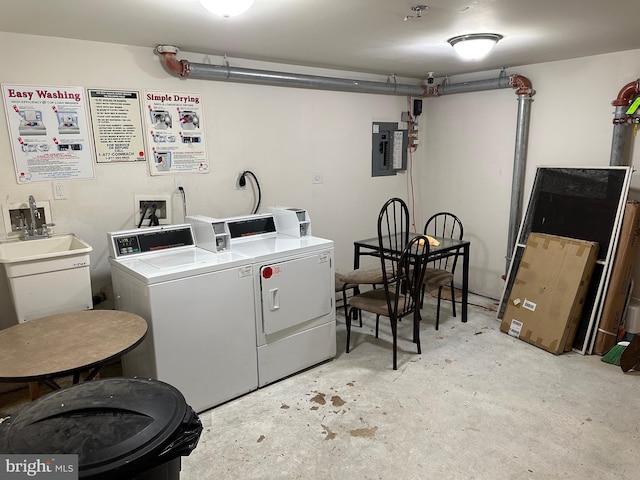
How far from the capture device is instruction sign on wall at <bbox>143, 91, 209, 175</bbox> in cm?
306

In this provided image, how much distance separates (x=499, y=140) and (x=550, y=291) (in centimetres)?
160

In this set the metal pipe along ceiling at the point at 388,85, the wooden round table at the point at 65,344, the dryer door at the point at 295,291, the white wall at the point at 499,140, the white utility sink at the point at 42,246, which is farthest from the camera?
the white wall at the point at 499,140

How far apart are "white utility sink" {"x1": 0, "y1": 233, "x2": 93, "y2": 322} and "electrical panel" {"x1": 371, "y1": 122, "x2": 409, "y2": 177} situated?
2.91 metres

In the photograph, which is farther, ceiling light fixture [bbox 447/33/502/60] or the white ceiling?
ceiling light fixture [bbox 447/33/502/60]

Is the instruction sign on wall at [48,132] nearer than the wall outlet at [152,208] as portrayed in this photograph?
Yes

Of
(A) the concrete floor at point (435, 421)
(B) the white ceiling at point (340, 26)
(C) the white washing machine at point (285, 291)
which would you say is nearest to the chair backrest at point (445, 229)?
(A) the concrete floor at point (435, 421)

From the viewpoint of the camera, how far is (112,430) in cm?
116

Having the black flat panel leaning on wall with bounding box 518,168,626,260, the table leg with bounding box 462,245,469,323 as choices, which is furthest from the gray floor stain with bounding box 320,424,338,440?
the black flat panel leaning on wall with bounding box 518,168,626,260

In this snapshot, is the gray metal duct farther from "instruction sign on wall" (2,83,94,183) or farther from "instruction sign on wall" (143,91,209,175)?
"instruction sign on wall" (2,83,94,183)

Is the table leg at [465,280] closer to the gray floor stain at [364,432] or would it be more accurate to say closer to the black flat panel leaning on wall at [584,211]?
the black flat panel leaning on wall at [584,211]

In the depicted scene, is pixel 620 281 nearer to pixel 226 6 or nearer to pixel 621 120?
pixel 621 120

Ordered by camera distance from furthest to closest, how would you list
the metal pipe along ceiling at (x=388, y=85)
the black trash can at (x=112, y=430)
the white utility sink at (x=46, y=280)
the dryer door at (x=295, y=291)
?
the metal pipe along ceiling at (x=388, y=85) → the dryer door at (x=295, y=291) → the white utility sink at (x=46, y=280) → the black trash can at (x=112, y=430)

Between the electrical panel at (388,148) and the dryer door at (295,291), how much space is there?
1.79m

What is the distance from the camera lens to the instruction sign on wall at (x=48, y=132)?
8.55 ft
